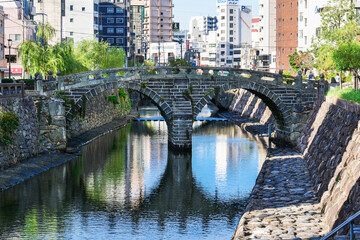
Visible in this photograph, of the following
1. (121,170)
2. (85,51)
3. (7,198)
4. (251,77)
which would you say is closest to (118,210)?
(7,198)

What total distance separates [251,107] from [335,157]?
179 ft

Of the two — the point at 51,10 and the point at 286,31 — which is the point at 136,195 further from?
the point at 51,10

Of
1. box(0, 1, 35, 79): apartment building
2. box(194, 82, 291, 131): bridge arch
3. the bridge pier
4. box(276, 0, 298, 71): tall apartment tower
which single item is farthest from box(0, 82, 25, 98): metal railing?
box(276, 0, 298, 71): tall apartment tower

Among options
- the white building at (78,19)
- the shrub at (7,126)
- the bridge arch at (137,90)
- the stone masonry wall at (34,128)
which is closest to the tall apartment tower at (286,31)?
the white building at (78,19)

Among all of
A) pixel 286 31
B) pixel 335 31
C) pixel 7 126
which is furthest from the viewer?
pixel 286 31

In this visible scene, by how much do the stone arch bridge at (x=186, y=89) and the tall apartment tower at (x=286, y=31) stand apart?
48.3 meters

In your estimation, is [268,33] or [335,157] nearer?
[335,157]

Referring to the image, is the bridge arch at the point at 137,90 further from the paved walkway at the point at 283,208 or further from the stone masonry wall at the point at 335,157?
the paved walkway at the point at 283,208

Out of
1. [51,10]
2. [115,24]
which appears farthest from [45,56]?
[115,24]

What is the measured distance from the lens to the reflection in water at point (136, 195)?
28.3 meters

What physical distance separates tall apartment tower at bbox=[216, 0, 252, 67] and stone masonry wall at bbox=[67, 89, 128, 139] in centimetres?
11250

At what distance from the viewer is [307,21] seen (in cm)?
9350

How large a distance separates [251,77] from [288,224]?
89.5 feet

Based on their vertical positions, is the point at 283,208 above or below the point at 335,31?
below
